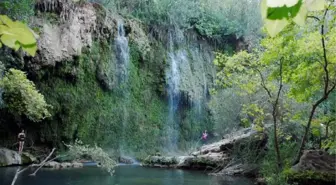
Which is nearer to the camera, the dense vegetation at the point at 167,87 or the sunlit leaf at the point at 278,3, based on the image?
the sunlit leaf at the point at 278,3

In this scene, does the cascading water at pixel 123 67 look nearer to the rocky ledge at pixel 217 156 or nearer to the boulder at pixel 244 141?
the rocky ledge at pixel 217 156

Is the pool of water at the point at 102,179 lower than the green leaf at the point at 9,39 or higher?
lower

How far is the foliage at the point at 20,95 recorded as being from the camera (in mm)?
17650

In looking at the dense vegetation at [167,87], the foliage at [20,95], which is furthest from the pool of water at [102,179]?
the foliage at [20,95]

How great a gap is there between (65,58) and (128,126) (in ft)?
23.1

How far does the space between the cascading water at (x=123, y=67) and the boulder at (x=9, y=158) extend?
9035mm

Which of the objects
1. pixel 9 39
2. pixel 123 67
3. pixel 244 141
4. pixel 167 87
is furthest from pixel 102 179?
pixel 167 87

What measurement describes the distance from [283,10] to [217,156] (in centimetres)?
1960

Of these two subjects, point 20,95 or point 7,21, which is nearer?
point 7,21

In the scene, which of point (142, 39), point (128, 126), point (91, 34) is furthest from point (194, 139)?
point (91, 34)

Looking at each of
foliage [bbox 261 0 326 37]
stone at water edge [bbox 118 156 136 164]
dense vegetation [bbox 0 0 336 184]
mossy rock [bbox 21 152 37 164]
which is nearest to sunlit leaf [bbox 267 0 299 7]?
foliage [bbox 261 0 326 37]

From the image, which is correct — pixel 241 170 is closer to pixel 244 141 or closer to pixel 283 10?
pixel 244 141

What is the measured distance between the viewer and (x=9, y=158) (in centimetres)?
1816

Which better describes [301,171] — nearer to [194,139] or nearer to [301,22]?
[301,22]
